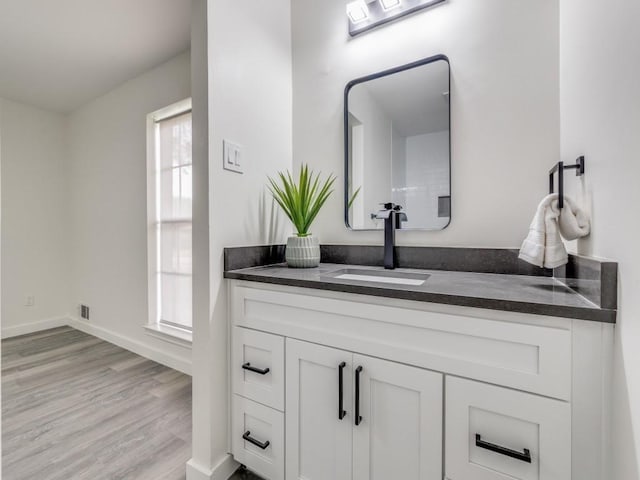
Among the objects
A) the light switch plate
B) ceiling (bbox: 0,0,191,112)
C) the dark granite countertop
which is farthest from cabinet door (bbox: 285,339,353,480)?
ceiling (bbox: 0,0,191,112)

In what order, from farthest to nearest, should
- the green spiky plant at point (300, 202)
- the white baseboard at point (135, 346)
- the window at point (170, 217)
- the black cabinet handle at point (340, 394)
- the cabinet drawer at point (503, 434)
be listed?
the window at point (170, 217)
the white baseboard at point (135, 346)
the green spiky plant at point (300, 202)
the black cabinet handle at point (340, 394)
the cabinet drawer at point (503, 434)

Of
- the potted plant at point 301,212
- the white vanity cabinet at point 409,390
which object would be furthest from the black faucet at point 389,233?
the white vanity cabinet at point 409,390

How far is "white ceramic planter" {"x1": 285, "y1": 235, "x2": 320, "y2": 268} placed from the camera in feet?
4.43

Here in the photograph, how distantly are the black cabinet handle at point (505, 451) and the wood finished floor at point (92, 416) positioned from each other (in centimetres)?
123

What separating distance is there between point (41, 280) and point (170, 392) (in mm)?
2405

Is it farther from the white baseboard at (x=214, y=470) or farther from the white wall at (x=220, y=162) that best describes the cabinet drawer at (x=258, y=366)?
the white baseboard at (x=214, y=470)

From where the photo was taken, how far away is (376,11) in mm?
1440

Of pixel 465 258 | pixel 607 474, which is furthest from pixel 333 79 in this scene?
pixel 607 474

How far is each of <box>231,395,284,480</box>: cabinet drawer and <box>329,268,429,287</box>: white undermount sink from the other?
2.01 ft

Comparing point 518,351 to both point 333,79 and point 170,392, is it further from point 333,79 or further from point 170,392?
point 170,392

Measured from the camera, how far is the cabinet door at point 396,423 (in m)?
0.80

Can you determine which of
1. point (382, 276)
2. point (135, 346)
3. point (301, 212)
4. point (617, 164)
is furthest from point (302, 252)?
point (135, 346)

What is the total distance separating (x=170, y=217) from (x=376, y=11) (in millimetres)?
2055

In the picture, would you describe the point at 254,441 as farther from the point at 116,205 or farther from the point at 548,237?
the point at 116,205
